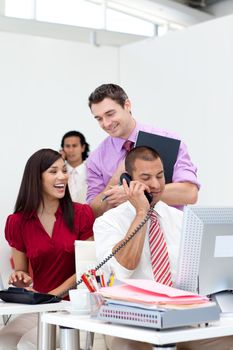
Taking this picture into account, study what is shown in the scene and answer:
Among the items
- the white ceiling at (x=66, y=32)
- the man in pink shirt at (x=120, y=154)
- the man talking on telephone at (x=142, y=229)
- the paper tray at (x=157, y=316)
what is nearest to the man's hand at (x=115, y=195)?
the man in pink shirt at (x=120, y=154)

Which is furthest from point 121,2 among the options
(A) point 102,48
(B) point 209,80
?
(B) point 209,80

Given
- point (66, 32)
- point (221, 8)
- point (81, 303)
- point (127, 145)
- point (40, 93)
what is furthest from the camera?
point (221, 8)

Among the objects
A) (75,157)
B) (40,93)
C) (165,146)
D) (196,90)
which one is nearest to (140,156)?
(165,146)

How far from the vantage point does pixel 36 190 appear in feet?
11.5

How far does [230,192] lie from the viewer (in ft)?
20.2

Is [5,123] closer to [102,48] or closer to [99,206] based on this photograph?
[102,48]

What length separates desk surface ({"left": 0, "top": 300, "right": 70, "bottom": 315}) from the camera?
2.45 meters

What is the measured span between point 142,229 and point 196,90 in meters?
3.89

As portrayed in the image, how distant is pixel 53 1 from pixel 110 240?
6.54 m

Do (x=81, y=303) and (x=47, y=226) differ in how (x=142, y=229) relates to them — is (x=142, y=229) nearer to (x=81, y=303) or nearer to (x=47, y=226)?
(x=81, y=303)

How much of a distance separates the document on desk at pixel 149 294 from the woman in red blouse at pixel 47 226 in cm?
122

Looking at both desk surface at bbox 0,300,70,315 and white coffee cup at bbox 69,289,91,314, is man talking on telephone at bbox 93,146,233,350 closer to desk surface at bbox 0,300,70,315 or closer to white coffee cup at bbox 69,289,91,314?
desk surface at bbox 0,300,70,315

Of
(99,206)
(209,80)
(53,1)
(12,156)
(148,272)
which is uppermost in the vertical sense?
(53,1)

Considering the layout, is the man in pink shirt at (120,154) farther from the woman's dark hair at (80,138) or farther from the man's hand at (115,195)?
the woman's dark hair at (80,138)
